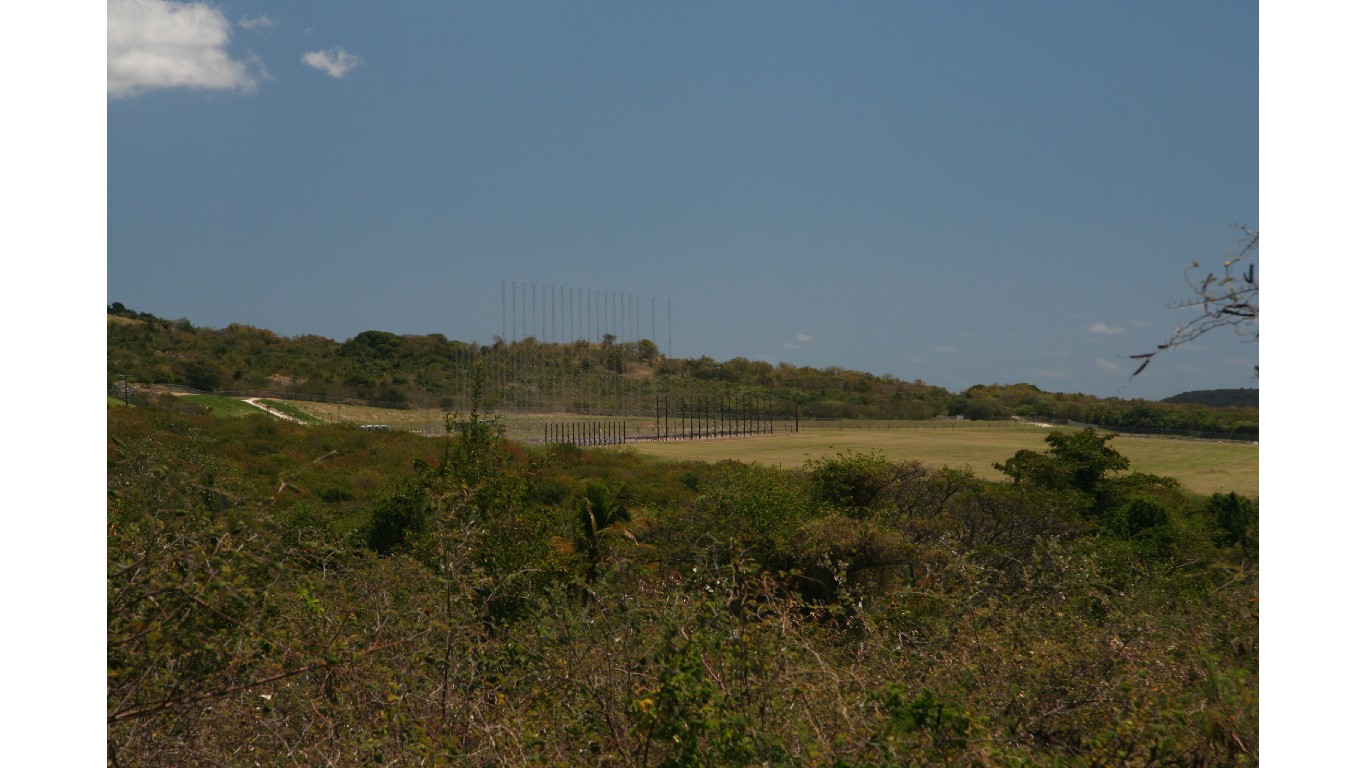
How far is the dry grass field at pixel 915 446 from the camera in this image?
1397 cm

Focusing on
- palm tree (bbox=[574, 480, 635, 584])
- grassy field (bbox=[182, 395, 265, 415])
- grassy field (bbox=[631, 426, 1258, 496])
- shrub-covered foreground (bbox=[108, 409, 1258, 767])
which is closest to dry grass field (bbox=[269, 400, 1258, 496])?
grassy field (bbox=[631, 426, 1258, 496])

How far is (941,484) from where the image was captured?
1814 cm

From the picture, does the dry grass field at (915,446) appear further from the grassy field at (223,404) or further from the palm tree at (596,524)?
the palm tree at (596,524)

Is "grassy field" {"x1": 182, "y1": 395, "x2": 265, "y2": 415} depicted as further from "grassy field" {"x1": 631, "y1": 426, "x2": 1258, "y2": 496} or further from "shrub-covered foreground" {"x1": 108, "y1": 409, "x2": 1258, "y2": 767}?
"shrub-covered foreground" {"x1": 108, "y1": 409, "x2": 1258, "y2": 767}

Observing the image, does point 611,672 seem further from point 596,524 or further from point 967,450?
point 967,450

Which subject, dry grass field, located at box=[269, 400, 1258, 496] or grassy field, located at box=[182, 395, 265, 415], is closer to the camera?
dry grass field, located at box=[269, 400, 1258, 496]

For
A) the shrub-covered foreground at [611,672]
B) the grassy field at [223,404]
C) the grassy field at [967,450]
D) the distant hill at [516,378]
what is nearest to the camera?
the shrub-covered foreground at [611,672]

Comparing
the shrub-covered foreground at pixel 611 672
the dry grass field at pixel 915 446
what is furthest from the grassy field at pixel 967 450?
the shrub-covered foreground at pixel 611 672

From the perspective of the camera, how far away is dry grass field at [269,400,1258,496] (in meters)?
14.0

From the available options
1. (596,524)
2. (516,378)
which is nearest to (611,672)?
(596,524)

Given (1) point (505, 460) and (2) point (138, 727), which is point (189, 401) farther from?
(2) point (138, 727)

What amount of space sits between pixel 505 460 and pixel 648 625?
266 inches

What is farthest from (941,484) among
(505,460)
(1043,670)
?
(1043,670)

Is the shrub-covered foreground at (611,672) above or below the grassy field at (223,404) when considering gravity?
below
